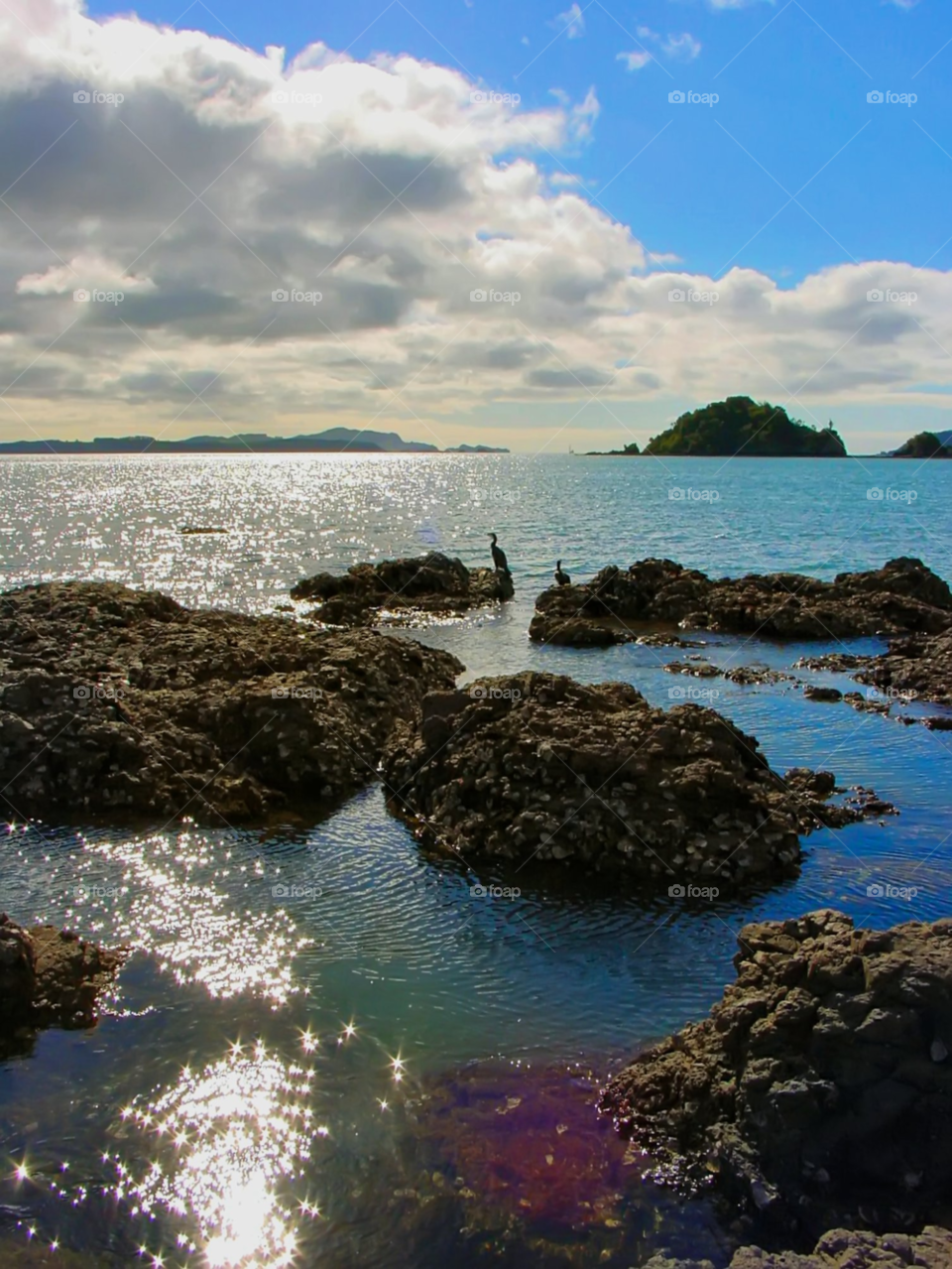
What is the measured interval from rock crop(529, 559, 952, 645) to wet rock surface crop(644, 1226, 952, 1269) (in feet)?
97.9

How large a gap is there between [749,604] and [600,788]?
2636 centimetres

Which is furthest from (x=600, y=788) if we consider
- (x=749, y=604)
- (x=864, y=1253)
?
(x=749, y=604)

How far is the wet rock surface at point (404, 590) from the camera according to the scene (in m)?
44.0

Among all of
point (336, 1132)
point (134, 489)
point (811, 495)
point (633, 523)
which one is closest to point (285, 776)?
point (336, 1132)

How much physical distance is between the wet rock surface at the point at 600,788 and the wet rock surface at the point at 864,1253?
7.89 m

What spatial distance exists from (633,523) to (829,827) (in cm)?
8434

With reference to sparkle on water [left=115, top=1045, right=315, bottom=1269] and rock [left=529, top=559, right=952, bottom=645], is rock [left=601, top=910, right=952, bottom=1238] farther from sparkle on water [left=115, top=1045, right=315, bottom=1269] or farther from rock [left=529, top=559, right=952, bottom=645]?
rock [left=529, top=559, right=952, bottom=645]

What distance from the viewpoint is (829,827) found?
17.4 metres

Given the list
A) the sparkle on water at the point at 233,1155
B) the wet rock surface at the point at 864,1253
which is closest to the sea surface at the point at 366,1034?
the sparkle on water at the point at 233,1155

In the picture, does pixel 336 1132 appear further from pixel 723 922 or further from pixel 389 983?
pixel 723 922

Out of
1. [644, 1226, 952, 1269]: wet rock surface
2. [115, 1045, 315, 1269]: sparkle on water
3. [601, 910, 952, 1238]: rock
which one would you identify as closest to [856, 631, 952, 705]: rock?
[601, 910, 952, 1238]: rock

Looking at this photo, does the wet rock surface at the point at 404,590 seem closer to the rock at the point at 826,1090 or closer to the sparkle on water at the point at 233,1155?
the sparkle on water at the point at 233,1155

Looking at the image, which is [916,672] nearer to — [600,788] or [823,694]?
[823,694]

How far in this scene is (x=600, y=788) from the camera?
1634cm
